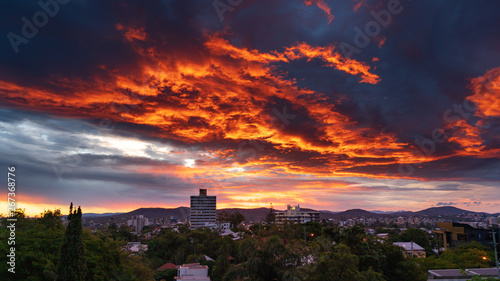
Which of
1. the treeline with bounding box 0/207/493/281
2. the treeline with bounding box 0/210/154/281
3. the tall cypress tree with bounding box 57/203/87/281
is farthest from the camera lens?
the treeline with bounding box 0/207/493/281

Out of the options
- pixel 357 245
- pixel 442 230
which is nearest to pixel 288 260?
pixel 357 245

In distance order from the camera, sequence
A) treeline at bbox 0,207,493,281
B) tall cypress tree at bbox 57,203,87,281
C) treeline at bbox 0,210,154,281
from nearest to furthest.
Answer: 1. tall cypress tree at bbox 57,203,87,281
2. treeline at bbox 0,210,154,281
3. treeline at bbox 0,207,493,281

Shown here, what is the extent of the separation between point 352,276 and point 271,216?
86.3m

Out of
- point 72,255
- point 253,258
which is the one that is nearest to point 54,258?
point 72,255

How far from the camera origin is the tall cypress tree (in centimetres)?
1870

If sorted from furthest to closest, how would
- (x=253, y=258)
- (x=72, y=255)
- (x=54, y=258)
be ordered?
(x=253, y=258) < (x=54, y=258) < (x=72, y=255)

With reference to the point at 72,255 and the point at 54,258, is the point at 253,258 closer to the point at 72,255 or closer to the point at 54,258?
the point at 72,255

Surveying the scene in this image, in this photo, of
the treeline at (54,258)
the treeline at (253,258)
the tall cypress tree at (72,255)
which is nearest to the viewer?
the tall cypress tree at (72,255)

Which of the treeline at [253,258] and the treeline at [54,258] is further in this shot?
the treeline at [253,258]

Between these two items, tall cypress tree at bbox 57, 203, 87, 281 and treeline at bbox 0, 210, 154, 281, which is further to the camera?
treeline at bbox 0, 210, 154, 281

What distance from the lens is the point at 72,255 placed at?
19109 millimetres

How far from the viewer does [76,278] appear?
1881cm

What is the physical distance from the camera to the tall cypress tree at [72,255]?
61.4 ft

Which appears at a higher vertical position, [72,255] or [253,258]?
[72,255]
